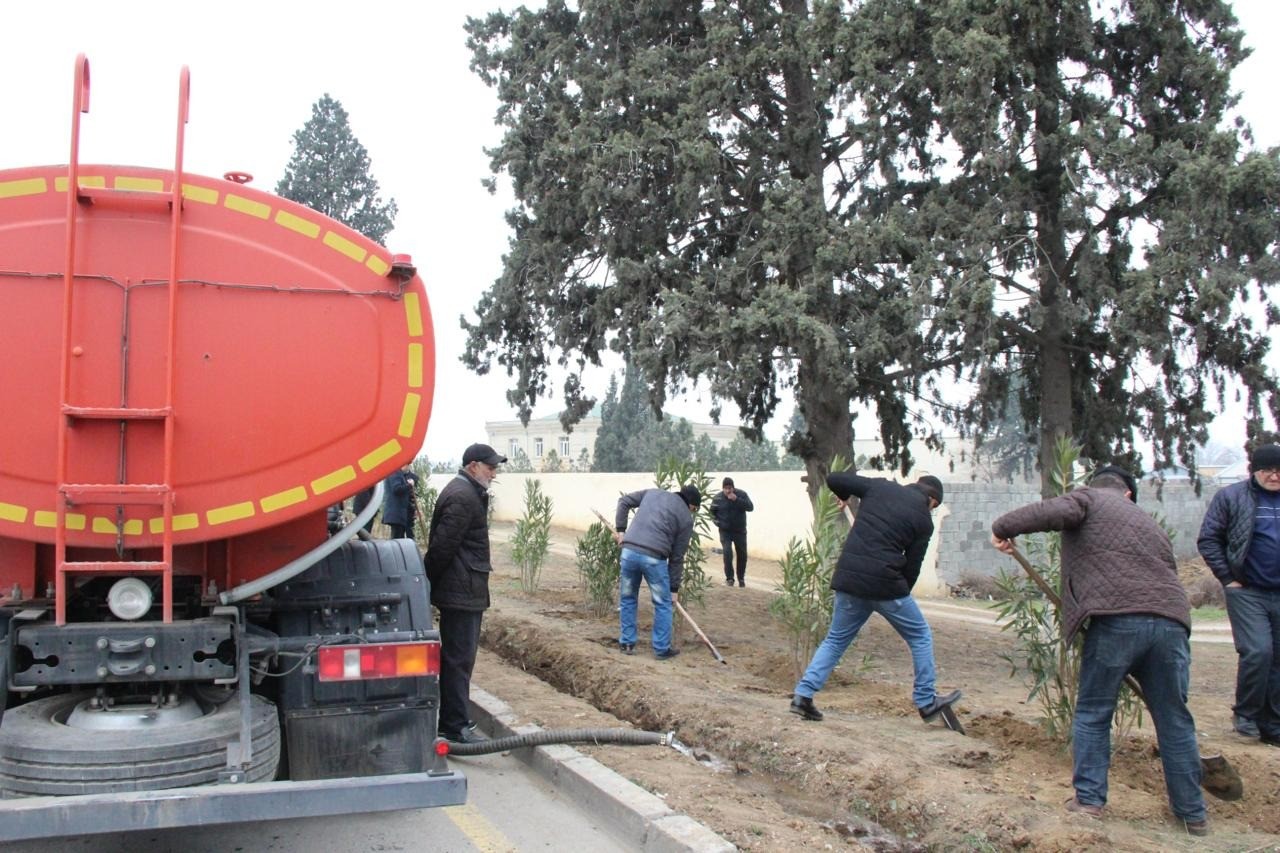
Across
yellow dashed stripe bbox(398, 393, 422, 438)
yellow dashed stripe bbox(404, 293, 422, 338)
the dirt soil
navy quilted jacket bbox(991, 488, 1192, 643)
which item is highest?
yellow dashed stripe bbox(404, 293, 422, 338)

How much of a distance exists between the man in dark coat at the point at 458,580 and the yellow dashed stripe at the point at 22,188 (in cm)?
262

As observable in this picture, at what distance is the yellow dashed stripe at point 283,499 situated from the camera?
402 cm

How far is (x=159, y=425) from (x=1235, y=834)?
491 centimetres

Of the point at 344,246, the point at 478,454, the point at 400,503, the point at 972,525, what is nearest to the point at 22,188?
the point at 344,246

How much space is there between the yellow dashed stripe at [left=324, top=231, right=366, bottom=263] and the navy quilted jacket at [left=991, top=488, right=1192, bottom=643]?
117 inches

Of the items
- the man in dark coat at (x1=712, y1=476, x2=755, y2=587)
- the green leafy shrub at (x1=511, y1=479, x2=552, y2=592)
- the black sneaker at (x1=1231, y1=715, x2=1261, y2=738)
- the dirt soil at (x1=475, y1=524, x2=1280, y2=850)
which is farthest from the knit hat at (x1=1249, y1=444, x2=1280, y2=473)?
the man in dark coat at (x1=712, y1=476, x2=755, y2=587)

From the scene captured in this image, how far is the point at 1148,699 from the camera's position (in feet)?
15.8

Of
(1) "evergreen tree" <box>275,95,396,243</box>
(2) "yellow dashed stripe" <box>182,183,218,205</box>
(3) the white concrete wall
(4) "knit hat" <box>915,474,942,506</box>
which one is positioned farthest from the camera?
(1) "evergreen tree" <box>275,95,396,243</box>

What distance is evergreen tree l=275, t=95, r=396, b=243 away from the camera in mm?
36719

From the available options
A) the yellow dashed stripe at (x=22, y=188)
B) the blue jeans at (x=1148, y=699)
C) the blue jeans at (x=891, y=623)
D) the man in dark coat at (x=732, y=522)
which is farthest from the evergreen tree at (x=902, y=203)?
the yellow dashed stripe at (x=22, y=188)

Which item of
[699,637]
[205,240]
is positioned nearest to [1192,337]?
[699,637]

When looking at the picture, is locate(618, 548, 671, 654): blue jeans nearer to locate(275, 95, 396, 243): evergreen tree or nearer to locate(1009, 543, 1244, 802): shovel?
locate(1009, 543, 1244, 802): shovel

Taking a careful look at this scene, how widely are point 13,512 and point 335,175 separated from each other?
35.6 metres

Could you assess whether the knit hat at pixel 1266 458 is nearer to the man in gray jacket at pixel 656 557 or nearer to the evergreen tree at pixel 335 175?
the man in gray jacket at pixel 656 557
